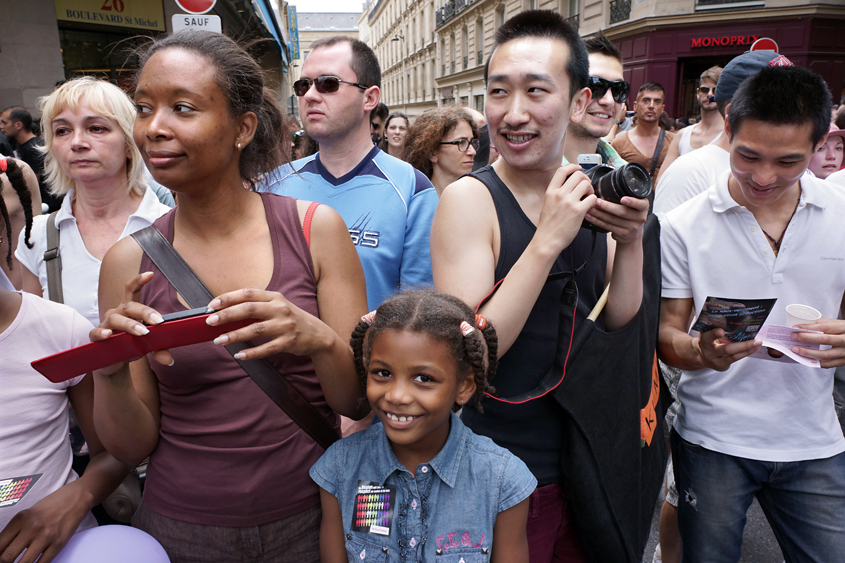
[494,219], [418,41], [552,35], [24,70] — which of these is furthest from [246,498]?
[418,41]

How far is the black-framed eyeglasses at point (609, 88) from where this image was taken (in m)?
2.97

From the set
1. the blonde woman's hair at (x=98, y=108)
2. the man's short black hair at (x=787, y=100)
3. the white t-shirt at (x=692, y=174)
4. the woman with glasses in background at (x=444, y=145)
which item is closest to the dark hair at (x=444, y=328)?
the man's short black hair at (x=787, y=100)

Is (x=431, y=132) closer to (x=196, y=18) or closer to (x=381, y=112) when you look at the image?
(x=196, y=18)

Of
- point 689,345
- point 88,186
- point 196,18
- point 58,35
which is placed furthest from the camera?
point 58,35

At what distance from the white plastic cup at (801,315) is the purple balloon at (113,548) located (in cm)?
206

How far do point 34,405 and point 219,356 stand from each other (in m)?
0.62

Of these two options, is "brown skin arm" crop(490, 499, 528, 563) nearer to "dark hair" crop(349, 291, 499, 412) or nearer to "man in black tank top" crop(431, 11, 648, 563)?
"man in black tank top" crop(431, 11, 648, 563)

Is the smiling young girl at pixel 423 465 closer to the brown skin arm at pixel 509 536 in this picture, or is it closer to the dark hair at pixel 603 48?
the brown skin arm at pixel 509 536

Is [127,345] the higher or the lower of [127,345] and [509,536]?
the higher

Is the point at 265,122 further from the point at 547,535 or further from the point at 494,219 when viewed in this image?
the point at 547,535

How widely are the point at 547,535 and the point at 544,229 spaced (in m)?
0.94

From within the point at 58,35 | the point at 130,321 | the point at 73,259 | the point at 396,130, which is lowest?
the point at 73,259

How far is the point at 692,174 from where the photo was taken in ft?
10.5

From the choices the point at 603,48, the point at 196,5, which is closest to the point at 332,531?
the point at 603,48
